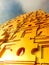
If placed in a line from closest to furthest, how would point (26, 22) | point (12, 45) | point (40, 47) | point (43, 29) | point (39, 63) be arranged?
point (39, 63)
point (40, 47)
point (12, 45)
point (43, 29)
point (26, 22)

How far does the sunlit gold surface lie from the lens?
731cm

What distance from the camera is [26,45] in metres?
7.93

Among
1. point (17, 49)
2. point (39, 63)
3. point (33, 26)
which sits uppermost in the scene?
point (33, 26)

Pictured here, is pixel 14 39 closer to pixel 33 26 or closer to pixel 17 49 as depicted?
pixel 17 49

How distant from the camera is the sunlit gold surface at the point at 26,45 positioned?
731cm

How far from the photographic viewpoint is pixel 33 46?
7.73 m

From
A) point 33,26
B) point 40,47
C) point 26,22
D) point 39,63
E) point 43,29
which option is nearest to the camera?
point 39,63

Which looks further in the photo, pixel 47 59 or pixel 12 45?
pixel 12 45

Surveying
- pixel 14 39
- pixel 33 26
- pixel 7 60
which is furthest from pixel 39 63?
pixel 33 26

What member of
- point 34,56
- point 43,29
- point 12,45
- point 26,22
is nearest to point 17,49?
point 12,45

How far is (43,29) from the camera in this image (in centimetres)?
Result: 912

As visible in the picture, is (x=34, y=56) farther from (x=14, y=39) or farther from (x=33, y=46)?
(x=14, y=39)

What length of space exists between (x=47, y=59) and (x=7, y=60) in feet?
4.84

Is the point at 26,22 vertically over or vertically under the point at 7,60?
over
